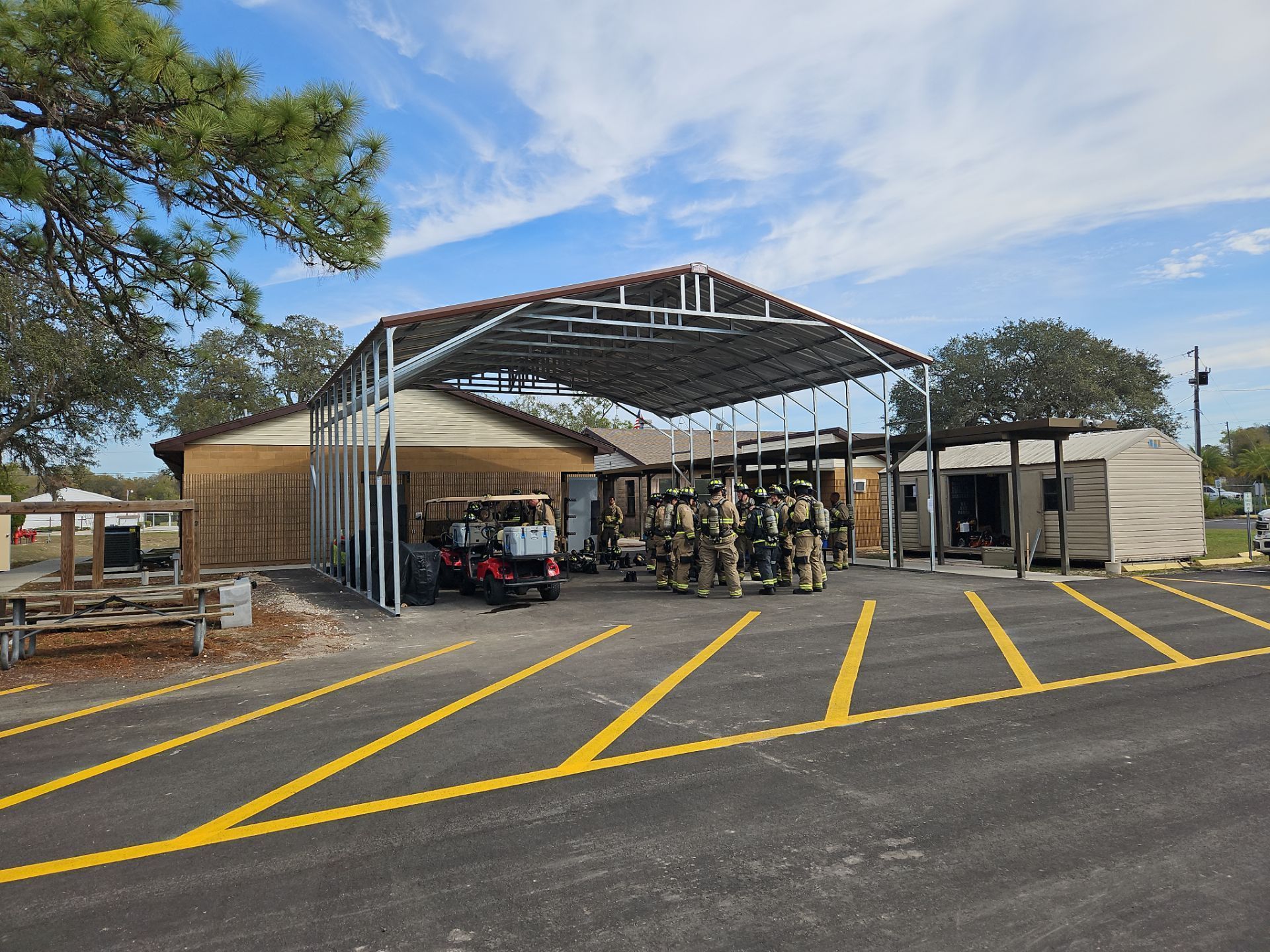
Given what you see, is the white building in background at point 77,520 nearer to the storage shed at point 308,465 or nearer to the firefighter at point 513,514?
the storage shed at point 308,465

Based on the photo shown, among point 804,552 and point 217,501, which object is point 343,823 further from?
point 217,501

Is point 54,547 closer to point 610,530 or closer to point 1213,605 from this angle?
point 610,530

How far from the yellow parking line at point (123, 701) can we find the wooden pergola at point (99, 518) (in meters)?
2.01

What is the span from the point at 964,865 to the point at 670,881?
1.33 meters

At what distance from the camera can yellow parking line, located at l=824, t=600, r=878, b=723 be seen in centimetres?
627

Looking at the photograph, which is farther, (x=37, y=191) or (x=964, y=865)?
(x=37, y=191)

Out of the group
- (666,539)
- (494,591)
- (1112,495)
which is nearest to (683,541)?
(666,539)

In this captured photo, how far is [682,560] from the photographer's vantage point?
14.7 m

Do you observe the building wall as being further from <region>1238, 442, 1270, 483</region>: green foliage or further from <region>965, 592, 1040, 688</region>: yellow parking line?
<region>1238, 442, 1270, 483</region>: green foliage

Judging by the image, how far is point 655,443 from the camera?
117ft

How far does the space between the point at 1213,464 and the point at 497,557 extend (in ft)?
196

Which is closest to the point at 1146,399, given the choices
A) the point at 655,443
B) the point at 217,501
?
Result: the point at 655,443

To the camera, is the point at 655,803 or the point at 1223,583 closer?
the point at 655,803

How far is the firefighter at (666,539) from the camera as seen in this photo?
1509 centimetres
